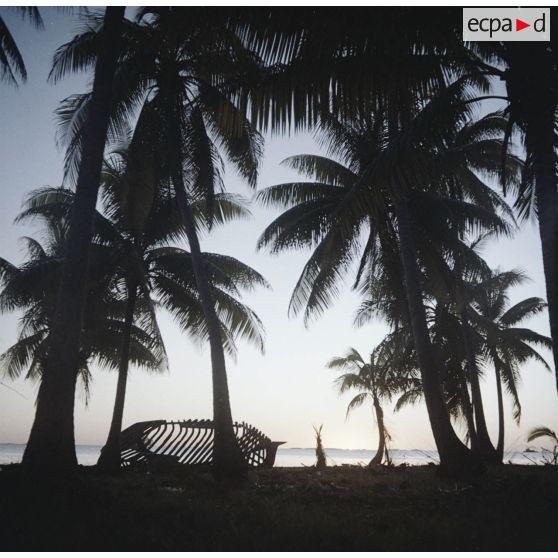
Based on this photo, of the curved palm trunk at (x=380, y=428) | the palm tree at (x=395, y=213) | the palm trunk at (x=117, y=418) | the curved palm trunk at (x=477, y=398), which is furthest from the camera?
the curved palm trunk at (x=380, y=428)

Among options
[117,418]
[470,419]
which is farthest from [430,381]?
[117,418]

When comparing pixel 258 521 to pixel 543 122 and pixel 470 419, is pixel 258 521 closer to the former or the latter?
pixel 543 122

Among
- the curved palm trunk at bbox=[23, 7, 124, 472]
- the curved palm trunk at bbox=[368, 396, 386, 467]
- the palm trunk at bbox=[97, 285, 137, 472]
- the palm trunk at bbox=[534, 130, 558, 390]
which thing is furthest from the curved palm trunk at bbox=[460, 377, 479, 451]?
the curved palm trunk at bbox=[23, 7, 124, 472]

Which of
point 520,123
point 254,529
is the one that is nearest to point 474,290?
point 520,123

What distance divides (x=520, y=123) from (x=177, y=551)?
21.0 ft

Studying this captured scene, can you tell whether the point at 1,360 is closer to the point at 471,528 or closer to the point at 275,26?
the point at 275,26

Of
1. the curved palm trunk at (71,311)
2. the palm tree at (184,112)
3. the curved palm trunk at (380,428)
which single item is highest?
the palm tree at (184,112)

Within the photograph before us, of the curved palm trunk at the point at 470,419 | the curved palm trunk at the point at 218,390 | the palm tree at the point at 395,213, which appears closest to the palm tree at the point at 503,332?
Answer: the curved palm trunk at the point at 470,419

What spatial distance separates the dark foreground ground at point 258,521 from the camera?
2.93m

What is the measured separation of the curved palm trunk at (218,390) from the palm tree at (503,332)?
12596 mm

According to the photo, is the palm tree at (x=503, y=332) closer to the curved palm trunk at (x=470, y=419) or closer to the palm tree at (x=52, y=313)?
the curved palm trunk at (x=470, y=419)

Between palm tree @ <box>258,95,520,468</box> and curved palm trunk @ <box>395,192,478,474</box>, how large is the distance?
0.07 ft

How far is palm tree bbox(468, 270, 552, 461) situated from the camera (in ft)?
59.0

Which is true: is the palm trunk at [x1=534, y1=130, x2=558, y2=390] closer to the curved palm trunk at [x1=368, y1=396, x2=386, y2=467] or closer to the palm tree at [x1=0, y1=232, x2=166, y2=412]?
the palm tree at [x1=0, y1=232, x2=166, y2=412]
